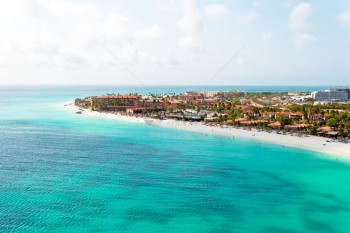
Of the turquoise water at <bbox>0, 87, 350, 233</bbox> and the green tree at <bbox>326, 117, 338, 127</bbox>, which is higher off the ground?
the green tree at <bbox>326, 117, 338, 127</bbox>

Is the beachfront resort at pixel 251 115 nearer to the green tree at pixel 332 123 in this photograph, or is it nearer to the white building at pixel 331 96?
the green tree at pixel 332 123

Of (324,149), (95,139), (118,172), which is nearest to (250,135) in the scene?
(324,149)

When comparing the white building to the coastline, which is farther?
the white building

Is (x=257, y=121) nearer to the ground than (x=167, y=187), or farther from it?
farther from it

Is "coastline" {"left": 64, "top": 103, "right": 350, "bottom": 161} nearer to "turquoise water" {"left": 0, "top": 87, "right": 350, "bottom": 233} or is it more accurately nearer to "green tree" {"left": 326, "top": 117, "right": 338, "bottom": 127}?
"turquoise water" {"left": 0, "top": 87, "right": 350, "bottom": 233}

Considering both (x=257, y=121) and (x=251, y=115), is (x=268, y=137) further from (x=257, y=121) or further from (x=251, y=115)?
(x=251, y=115)

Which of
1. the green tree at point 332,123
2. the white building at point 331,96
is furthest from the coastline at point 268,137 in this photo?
the white building at point 331,96

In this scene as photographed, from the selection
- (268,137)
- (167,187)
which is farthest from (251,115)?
(167,187)

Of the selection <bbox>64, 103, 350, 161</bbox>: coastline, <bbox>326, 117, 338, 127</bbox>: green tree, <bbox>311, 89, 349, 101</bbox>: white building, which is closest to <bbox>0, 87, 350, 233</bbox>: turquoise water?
<bbox>64, 103, 350, 161</bbox>: coastline
